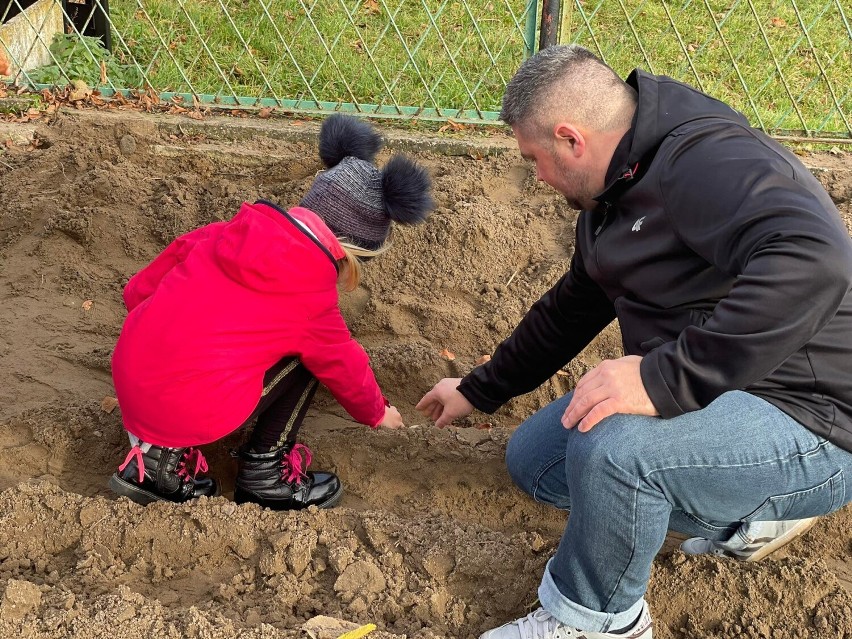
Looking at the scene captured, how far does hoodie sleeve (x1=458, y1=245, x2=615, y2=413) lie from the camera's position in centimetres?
260

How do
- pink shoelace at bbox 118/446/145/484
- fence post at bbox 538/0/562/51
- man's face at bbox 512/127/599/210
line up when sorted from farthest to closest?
fence post at bbox 538/0/562/51, pink shoelace at bbox 118/446/145/484, man's face at bbox 512/127/599/210

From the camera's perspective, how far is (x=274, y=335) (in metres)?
2.48

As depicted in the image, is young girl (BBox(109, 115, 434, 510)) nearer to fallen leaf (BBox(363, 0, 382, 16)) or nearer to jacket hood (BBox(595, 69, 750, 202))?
jacket hood (BBox(595, 69, 750, 202))

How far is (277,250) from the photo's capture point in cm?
235

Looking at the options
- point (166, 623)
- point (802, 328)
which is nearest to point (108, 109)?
point (166, 623)

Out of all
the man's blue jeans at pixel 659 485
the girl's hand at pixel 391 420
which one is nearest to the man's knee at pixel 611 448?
the man's blue jeans at pixel 659 485

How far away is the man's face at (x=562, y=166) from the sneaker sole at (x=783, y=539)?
0.99m

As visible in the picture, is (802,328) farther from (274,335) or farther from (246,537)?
(246,537)

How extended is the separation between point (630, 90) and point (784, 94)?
4.08 metres

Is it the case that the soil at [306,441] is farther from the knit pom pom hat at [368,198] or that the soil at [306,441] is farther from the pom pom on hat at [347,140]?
the pom pom on hat at [347,140]

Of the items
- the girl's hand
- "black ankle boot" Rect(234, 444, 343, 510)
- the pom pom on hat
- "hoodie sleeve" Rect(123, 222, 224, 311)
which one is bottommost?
"black ankle boot" Rect(234, 444, 343, 510)

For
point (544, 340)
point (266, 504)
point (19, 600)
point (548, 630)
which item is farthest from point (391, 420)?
point (19, 600)

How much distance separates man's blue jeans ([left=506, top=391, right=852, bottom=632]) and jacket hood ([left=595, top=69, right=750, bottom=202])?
582 millimetres

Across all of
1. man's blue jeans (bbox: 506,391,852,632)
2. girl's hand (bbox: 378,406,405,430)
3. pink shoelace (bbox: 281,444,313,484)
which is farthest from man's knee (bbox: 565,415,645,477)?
pink shoelace (bbox: 281,444,313,484)
